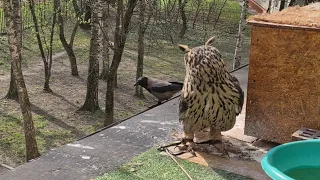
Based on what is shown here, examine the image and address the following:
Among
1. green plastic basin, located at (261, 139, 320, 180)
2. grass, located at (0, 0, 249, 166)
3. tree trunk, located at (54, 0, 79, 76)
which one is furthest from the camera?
tree trunk, located at (54, 0, 79, 76)

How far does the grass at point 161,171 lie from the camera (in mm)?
3209

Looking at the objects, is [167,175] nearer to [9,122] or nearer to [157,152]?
[157,152]

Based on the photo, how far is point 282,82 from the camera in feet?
11.5

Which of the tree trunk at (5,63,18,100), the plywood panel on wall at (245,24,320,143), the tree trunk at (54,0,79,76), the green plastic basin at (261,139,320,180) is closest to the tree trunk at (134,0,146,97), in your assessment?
the tree trunk at (54,0,79,76)

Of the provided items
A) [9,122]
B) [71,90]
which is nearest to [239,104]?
[9,122]

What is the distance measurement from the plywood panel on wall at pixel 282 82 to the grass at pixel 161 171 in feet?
2.10

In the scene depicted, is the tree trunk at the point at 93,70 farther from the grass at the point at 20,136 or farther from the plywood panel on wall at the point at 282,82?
the plywood panel on wall at the point at 282,82

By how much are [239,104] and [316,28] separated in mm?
807

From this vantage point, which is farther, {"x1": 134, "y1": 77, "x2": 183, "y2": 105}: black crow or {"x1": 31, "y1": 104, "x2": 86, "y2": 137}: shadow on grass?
{"x1": 31, "y1": 104, "x2": 86, "y2": 137}: shadow on grass

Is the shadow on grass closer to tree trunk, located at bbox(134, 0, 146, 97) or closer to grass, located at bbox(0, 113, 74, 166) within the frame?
grass, located at bbox(0, 113, 74, 166)

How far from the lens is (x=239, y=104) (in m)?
3.50

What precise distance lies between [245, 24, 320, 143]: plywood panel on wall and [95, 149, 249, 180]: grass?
Answer: 0.64m

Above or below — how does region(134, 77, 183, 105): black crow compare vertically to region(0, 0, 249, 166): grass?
above

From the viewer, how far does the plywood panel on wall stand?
10.9 ft
